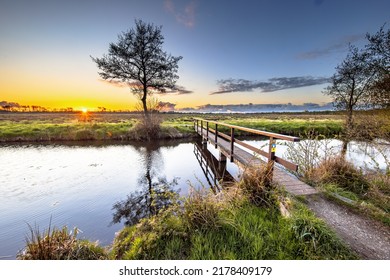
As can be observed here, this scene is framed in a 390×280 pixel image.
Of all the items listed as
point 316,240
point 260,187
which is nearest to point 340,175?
point 260,187

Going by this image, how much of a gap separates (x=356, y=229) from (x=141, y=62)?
1761 cm

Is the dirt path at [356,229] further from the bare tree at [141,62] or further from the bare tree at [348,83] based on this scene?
the bare tree at [141,62]

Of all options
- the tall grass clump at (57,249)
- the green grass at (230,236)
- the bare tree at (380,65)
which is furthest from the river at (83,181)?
the bare tree at (380,65)

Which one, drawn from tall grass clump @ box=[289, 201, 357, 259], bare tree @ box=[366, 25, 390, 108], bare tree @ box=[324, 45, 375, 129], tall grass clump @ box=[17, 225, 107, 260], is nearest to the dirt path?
tall grass clump @ box=[289, 201, 357, 259]

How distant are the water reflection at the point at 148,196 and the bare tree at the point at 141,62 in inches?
296

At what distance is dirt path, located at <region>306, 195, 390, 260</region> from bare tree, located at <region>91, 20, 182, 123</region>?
13644mm

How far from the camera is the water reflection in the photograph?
4.16m

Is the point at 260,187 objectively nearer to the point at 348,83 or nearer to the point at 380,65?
the point at 380,65

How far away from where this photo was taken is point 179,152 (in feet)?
36.4

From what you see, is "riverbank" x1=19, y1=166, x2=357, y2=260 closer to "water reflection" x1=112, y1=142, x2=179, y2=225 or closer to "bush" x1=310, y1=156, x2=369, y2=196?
"water reflection" x1=112, y1=142, x2=179, y2=225

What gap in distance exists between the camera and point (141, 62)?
617 inches
